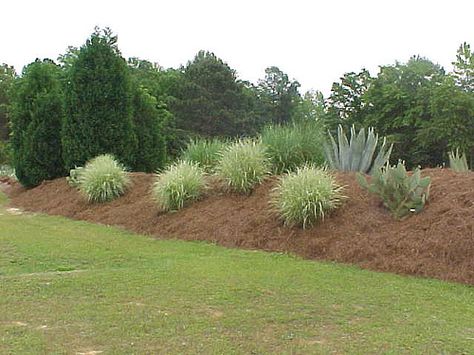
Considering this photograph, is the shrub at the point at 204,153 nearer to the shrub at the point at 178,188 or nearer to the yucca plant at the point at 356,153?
the shrub at the point at 178,188

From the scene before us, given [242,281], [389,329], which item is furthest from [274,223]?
[389,329]

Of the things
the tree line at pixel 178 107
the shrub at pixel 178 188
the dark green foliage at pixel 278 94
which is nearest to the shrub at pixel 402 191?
the shrub at pixel 178 188

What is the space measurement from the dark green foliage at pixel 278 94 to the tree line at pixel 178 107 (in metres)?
0.09

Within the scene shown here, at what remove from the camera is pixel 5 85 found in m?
48.4

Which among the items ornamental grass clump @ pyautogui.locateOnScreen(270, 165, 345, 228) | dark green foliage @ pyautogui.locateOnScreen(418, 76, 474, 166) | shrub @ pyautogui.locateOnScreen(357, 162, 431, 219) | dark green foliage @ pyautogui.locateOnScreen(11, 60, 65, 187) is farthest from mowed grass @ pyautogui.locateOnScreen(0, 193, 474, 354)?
dark green foliage @ pyautogui.locateOnScreen(418, 76, 474, 166)

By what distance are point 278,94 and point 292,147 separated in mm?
43638

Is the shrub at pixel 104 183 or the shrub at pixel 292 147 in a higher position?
the shrub at pixel 292 147

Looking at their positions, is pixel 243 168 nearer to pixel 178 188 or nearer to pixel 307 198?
pixel 178 188

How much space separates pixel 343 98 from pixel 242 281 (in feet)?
125

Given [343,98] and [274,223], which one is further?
[343,98]

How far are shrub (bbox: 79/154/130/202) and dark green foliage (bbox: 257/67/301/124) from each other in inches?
1576

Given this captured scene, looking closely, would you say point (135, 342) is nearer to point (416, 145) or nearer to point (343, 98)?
point (416, 145)

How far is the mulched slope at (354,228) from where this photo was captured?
22.1 ft

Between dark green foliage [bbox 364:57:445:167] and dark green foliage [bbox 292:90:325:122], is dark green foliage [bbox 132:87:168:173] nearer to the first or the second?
dark green foliage [bbox 364:57:445:167]
